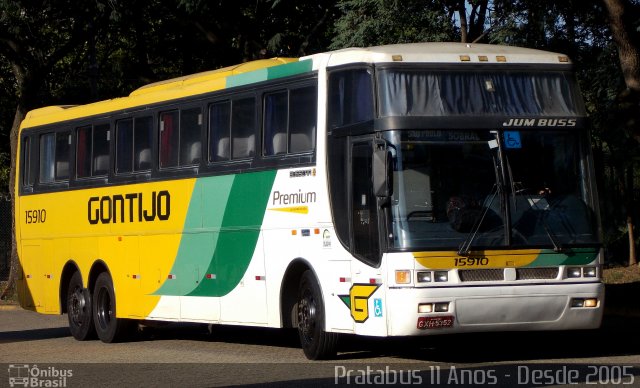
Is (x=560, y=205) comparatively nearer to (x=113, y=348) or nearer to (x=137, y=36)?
(x=113, y=348)

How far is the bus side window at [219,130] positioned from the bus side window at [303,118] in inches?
63.1

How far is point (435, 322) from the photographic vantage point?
43.8 ft

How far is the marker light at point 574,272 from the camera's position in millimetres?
13891

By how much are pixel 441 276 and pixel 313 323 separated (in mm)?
2049

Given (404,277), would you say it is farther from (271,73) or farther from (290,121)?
(271,73)

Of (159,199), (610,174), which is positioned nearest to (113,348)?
(159,199)

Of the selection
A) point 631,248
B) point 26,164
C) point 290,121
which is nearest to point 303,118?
point 290,121

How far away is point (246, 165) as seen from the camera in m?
16.4

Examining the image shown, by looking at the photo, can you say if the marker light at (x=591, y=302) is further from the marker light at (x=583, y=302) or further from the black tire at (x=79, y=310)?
the black tire at (x=79, y=310)

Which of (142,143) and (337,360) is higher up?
(142,143)

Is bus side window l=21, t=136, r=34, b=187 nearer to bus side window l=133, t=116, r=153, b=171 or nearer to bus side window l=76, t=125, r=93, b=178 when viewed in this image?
bus side window l=76, t=125, r=93, b=178

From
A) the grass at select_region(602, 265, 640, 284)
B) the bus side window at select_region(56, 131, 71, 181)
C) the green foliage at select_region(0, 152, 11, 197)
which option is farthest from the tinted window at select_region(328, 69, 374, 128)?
the green foliage at select_region(0, 152, 11, 197)

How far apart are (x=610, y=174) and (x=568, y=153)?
39.8ft

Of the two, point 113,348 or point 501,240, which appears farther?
point 113,348
